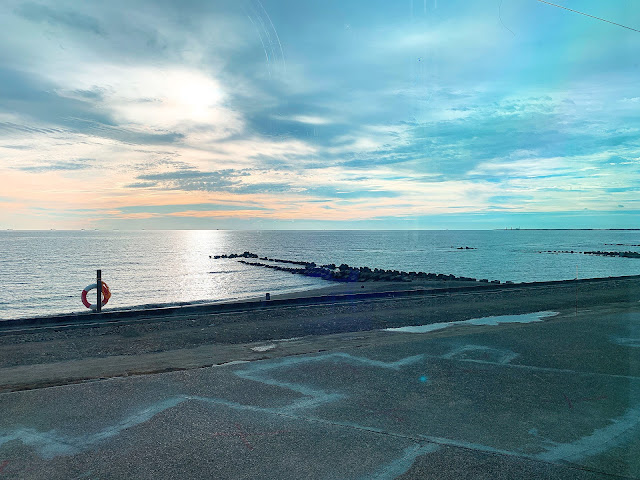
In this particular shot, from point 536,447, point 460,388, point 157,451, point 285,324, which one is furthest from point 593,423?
point 285,324

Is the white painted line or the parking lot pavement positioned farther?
the white painted line

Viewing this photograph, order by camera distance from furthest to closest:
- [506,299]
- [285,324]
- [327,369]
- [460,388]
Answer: [506,299], [285,324], [327,369], [460,388]

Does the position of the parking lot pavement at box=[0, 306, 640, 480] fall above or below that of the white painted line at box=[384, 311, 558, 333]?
above

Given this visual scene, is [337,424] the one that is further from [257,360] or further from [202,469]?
[257,360]

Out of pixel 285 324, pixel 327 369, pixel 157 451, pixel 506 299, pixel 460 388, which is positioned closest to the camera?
pixel 157 451

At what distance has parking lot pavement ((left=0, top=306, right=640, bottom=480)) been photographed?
14.5 feet

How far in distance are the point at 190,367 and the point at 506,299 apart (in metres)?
13.7

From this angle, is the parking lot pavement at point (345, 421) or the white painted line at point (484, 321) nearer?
the parking lot pavement at point (345, 421)

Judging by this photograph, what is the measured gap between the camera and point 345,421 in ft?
18.0

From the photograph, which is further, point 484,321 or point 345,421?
point 484,321

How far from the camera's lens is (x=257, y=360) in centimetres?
838

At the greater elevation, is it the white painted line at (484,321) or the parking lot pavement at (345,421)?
the parking lot pavement at (345,421)

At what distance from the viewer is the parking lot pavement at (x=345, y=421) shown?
14.5 feet

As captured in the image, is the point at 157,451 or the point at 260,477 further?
the point at 157,451
